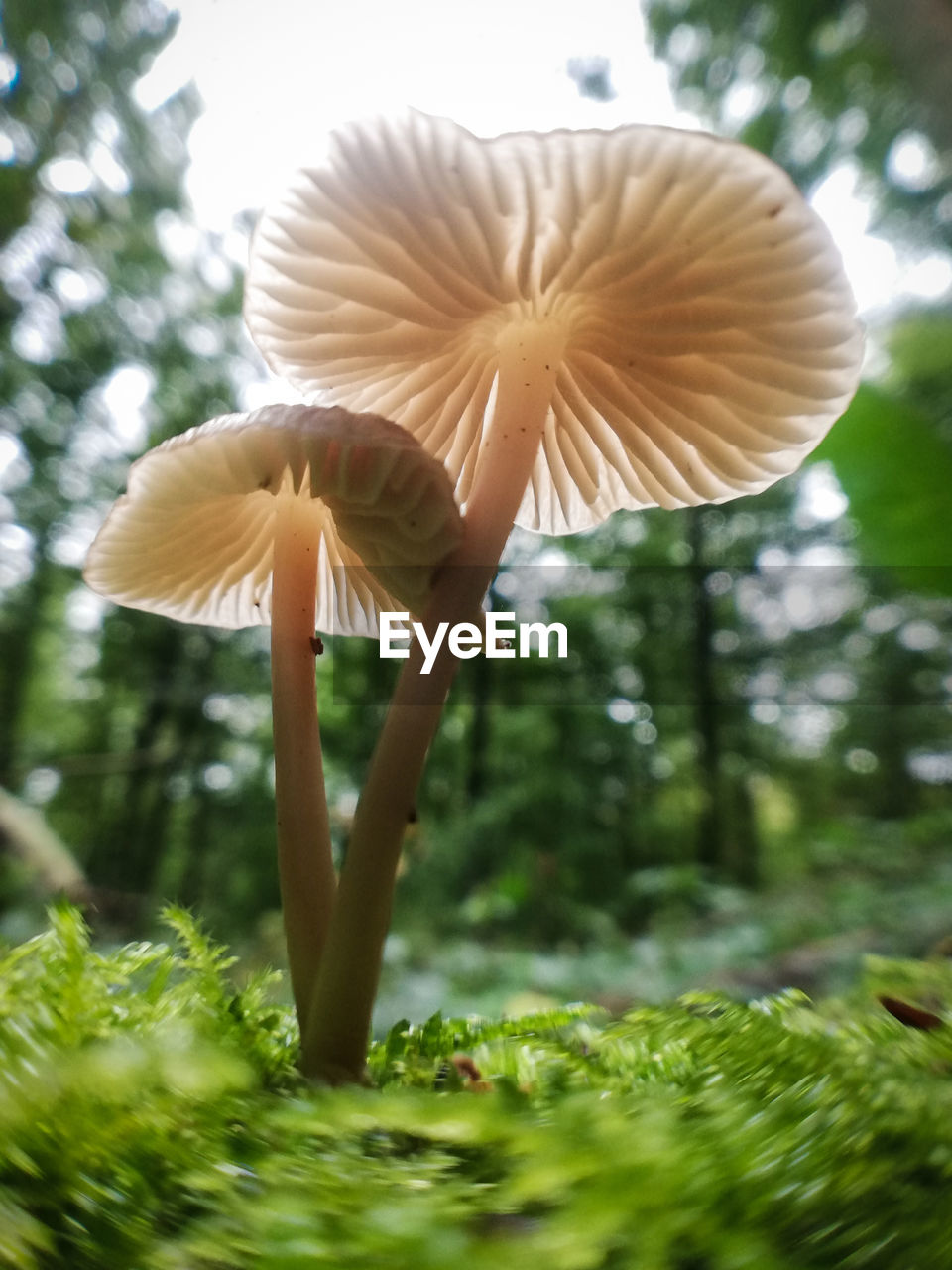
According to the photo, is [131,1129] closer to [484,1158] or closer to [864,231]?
[484,1158]

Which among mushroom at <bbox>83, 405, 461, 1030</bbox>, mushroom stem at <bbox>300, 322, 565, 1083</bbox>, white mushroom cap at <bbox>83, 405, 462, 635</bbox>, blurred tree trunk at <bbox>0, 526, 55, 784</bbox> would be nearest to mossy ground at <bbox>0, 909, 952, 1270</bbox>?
mushroom stem at <bbox>300, 322, 565, 1083</bbox>

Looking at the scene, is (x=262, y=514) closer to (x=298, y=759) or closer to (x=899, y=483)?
(x=298, y=759)

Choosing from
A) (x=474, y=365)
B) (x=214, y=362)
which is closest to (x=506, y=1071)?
(x=474, y=365)

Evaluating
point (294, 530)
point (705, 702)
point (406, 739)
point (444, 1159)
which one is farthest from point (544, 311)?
point (705, 702)

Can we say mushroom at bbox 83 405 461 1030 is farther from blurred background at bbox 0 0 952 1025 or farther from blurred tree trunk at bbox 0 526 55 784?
blurred tree trunk at bbox 0 526 55 784

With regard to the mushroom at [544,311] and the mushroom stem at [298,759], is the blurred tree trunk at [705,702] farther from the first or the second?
the mushroom stem at [298,759]

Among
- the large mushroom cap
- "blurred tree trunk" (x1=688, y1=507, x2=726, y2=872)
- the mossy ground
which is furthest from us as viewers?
"blurred tree trunk" (x1=688, y1=507, x2=726, y2=872)
